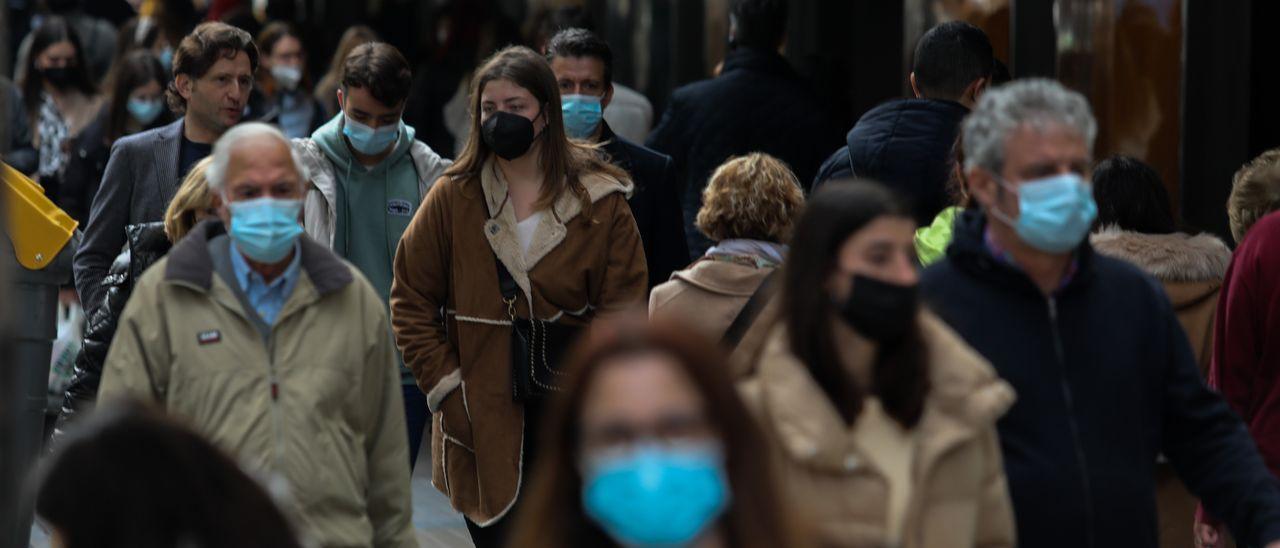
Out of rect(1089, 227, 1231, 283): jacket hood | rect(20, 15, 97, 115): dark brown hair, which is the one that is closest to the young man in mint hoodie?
rect(1089, 227, 1231, 283): jacket hood

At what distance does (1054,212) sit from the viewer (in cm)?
480

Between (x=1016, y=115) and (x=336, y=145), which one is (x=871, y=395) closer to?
(x=1016, y=115)

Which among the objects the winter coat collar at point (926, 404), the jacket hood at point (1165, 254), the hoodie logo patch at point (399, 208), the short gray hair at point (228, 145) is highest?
the short gray hair at point (228, 145)

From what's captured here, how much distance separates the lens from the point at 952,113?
737 cm

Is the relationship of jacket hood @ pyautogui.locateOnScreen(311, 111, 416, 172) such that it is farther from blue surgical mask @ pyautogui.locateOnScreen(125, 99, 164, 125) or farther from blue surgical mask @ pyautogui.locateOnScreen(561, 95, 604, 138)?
blue surgical mask @ pyautogui.locateOnScreen(125, 99, 164, 125)

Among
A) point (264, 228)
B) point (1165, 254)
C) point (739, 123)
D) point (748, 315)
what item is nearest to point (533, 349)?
point (748, 315)

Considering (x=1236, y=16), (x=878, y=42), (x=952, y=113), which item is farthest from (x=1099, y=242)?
(x=878, y=42)

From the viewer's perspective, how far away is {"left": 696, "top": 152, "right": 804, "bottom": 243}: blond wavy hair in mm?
6930

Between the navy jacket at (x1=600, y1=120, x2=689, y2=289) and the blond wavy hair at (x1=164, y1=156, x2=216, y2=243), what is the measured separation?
1.76 meters

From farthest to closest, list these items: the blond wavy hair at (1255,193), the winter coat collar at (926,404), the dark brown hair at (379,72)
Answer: the dark brown hair at (379,72), the blond wavy hair at (1255,193), the winter coat collar at (926,404)

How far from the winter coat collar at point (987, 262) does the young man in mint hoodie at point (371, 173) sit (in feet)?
9.98

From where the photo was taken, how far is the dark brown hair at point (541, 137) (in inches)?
276

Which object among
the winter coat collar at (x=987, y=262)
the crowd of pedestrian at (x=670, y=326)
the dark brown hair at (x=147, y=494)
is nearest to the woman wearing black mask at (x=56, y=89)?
the crowd of pedestrian at (x=670, y=326)

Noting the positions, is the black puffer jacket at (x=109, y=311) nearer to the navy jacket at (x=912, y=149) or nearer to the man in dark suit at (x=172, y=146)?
the man in dark suit at (x=172, y=146)
